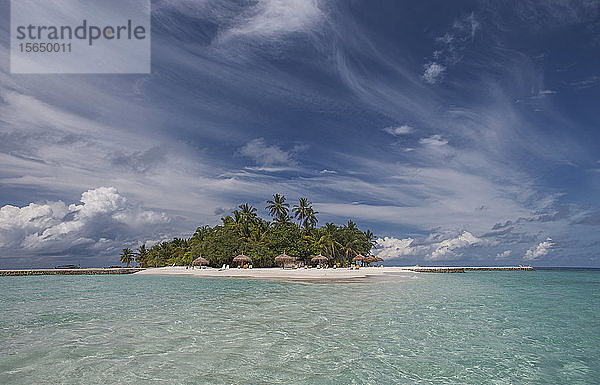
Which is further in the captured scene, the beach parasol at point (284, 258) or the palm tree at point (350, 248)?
the palm tree at point (350, 248)

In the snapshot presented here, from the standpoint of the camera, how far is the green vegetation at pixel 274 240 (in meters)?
57.4

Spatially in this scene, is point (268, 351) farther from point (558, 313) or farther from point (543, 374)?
point (558, 313)

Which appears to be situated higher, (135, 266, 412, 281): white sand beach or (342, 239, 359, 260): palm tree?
(342, 239, 359, 260): palm tree

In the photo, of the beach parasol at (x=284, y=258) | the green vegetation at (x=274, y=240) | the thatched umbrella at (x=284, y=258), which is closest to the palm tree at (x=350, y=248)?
the green vegetation at (x=274, y=240)

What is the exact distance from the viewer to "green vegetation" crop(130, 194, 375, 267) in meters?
57.4

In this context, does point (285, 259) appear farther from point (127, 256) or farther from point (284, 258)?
point (127, 256)

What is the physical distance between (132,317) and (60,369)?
21.7 ft

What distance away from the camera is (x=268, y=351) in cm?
896

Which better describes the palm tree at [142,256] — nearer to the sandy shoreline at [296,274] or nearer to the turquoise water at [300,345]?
the sandy shoreline at [296,274]

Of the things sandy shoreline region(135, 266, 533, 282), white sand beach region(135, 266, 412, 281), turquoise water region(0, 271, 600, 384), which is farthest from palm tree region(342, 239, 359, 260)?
turquoise water region(0, 271, 600, 384)

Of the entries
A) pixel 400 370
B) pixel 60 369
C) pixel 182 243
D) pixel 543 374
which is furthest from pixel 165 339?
pixel 182 243

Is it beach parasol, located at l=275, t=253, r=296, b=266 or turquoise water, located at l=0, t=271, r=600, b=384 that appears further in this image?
beach parasol, located at l=275, t=253, r=296, b=266

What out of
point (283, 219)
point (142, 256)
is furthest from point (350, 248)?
point (142, 256)

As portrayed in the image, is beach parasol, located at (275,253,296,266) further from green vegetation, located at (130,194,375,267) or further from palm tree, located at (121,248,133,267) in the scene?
palm tree, located at (121,248,133,267)
